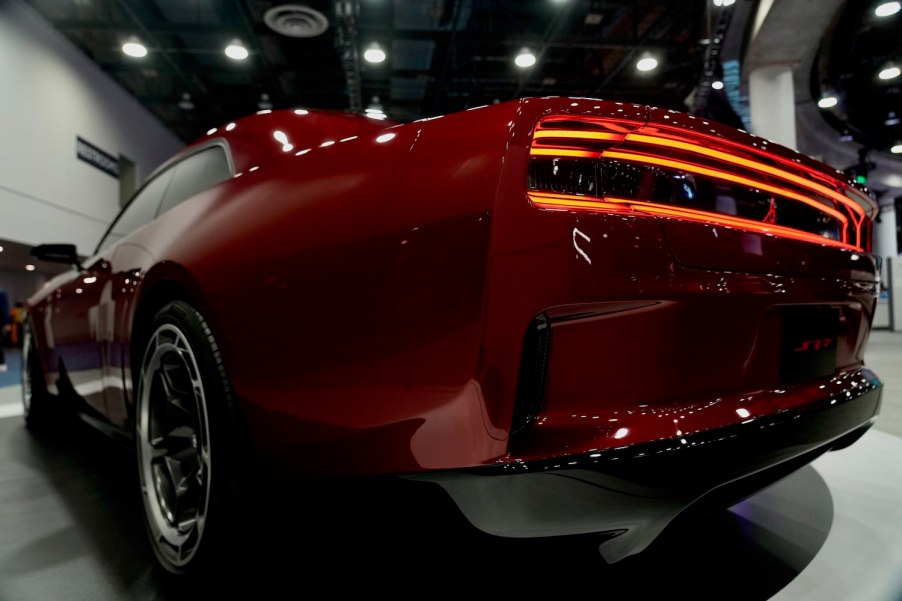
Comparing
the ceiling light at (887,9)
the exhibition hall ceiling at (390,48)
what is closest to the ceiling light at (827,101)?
the exhibition hall ceiling at (390,48)

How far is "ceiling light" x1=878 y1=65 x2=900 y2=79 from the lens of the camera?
35.7ft

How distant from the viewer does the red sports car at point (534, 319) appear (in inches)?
34.2

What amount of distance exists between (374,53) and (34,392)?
7.64 meters

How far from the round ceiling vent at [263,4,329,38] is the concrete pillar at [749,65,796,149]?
627cm

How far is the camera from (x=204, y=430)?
1330mm

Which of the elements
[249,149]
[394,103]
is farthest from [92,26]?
[249,149]

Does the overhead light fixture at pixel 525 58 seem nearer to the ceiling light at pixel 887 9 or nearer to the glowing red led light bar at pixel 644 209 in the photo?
the ceiling light at pixel 887 9

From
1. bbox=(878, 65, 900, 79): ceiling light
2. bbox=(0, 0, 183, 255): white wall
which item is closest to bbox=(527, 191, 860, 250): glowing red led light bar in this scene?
bbox=(0, 0, 183, 255): white wall

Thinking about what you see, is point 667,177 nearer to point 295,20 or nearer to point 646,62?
point 295,20

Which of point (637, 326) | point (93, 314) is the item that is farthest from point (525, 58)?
point (637, 326)

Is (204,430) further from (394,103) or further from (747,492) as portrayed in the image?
(394,103)

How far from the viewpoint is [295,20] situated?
796cm

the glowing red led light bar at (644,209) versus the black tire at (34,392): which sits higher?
the glowing red led light bar at (644,209)

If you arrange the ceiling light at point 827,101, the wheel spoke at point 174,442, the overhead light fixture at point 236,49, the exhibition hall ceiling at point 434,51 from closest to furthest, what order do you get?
1. the wheel spoke at point 174,442
2. the exhibition hall ceiling at point 434,51
3. the overhead light fixture at point 236,49
4. the ceiling light at point 827,101
